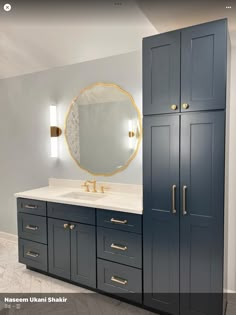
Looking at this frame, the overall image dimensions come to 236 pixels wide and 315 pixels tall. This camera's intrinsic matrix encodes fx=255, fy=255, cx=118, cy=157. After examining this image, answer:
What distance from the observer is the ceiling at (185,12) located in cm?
192

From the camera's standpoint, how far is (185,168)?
6.47 feet

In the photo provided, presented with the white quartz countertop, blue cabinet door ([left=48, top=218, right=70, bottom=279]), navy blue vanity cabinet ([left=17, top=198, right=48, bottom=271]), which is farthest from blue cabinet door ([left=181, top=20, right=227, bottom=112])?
navy blue vanity cabinet ([left=17, top=198, right=48, bottom=271])

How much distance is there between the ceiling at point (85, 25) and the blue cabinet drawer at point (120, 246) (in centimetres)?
187

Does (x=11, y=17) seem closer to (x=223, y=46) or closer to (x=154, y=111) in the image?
(x=154, y=111)

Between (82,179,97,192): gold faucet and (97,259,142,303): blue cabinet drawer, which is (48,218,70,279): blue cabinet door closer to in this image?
(97,259,142,303): blue cabinet drawer

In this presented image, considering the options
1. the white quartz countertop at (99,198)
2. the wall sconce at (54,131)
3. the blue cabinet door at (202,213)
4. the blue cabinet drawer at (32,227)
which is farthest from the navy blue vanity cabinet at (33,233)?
the blue cabinet door at (202,213)

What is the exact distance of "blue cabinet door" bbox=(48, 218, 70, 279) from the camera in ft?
8.58

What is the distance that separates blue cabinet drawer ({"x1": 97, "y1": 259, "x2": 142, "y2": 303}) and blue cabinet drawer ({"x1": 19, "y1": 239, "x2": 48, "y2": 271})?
743mm

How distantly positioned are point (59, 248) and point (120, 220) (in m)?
0.84

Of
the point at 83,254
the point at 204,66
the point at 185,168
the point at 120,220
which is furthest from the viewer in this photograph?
the point at 83,254

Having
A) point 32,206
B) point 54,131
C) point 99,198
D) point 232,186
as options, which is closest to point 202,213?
point 232,186

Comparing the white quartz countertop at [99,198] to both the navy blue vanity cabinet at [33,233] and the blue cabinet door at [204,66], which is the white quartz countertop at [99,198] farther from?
the blue cabinet door at [204,66]

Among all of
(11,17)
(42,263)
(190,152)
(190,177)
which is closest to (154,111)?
(190,152)

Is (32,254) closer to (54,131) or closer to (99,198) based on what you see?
(99,198)
